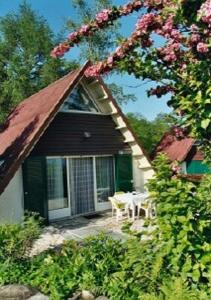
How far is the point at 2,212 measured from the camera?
12320mm

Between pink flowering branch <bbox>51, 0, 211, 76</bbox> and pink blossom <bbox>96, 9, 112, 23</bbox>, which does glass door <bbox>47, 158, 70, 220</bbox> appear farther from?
pink blossom <bbox>96, 9, 112, 23</bbox>

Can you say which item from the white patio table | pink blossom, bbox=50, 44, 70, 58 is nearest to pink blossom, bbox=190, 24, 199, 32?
pink blossom, bbox=50, 44, 70, 58

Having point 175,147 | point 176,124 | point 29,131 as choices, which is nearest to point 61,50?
point 176,124

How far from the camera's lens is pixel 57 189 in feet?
46.5

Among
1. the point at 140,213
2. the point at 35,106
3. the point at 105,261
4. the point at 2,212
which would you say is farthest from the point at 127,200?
the point at 105,261

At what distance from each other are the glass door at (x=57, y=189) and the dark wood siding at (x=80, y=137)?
0.46m

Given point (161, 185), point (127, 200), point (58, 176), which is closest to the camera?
point (161, 185)

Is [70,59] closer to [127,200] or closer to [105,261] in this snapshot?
[127,200]

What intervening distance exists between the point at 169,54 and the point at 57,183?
10.9 metres

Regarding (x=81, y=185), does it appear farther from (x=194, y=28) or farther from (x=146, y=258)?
(x=194, y=28)

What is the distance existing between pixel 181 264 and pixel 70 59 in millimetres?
29171

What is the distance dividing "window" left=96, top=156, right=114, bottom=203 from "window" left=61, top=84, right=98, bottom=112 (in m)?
2.06

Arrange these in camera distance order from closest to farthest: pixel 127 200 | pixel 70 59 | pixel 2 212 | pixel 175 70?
pixel 175 70
pixel 2 212
pixel 127 200
pixel 70 59

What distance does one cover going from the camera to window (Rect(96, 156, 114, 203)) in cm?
1565
